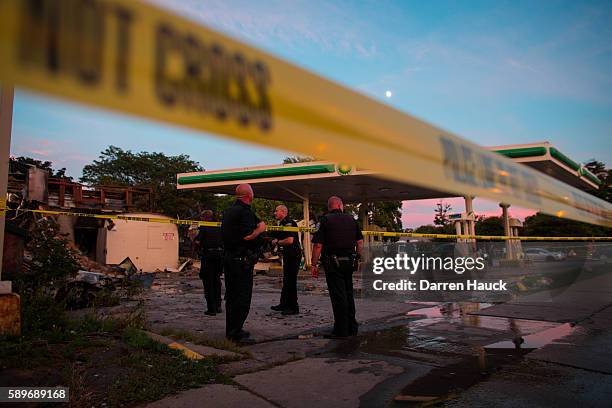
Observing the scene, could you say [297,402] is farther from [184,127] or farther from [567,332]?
[567,332]

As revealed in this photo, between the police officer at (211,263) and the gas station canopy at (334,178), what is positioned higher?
the gas station canopy at (334,178)

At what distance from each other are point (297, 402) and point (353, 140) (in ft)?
6.59

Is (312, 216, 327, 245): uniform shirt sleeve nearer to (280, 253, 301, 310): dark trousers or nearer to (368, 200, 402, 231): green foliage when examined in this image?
(280, 253, 301, 310): dark trousers

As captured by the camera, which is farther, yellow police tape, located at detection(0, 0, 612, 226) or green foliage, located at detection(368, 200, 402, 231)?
green foliage, located at detection(368, 200, 402, 231)

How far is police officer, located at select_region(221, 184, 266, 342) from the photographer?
4.85 m

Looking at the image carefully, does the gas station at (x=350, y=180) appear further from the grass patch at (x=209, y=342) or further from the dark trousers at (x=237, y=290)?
the grass patch at (x=209, y=342)

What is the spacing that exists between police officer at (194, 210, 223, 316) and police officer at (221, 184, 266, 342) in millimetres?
1861

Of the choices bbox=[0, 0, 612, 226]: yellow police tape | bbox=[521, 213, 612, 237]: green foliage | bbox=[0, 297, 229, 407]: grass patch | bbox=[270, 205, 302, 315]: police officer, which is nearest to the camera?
bbox=[0, 0, 612, 226]: yellow police tape

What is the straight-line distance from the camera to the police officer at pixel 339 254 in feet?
17.7

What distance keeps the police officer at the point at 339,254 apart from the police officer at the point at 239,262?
943 millimetres

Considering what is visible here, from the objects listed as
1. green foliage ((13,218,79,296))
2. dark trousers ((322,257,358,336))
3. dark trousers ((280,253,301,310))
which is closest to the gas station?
dark trousers ((280,253,301,310))

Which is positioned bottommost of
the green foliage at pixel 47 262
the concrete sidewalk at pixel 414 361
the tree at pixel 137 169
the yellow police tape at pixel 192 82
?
the concrete sidewalk at pixel 414 361

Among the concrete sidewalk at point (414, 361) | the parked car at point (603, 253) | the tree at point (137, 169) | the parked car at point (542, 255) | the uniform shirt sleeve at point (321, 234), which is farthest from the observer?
the tree at point (137, 169)

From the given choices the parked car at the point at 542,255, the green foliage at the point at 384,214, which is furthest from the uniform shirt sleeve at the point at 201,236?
the green foliage at the point at 384,214
